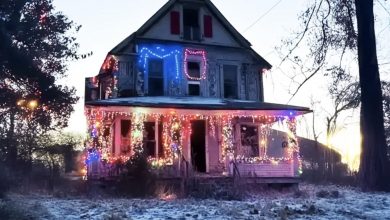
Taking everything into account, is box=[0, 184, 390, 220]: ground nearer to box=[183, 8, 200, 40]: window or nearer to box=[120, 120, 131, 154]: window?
box=[120, 120, 131, 154]: window

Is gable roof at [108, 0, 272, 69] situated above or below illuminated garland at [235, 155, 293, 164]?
above

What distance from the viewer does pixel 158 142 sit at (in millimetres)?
19375

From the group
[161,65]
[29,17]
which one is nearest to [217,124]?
[161,65]

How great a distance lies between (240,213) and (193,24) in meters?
13.3

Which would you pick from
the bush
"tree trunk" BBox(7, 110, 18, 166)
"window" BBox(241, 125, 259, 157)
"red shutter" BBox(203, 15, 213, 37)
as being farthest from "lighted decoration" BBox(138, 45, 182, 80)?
"tree trunk" BBox(7, 110, 18, 166)

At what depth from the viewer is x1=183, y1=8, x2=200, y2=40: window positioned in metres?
21.5

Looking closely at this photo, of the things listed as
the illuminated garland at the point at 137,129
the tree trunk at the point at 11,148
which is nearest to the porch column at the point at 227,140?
the illuminated garland at the point at 137,129

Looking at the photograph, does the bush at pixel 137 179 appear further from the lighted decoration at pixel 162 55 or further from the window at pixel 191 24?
the window at pixel 191 24

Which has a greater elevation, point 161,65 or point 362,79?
point 161,65

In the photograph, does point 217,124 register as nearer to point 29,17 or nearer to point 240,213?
point 29,17

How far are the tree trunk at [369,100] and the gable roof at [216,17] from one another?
7034mm

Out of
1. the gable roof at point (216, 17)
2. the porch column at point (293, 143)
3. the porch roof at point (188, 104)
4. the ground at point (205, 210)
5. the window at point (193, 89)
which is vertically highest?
the gable roof at point (216, 17)

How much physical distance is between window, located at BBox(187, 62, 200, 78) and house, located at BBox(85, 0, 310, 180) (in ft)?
0.15

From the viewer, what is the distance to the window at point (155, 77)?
20.5 m
